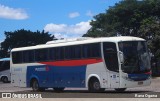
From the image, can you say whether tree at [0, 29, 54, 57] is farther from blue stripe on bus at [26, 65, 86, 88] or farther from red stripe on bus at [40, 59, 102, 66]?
red stripe on bus at [40, 59, 102, 66]

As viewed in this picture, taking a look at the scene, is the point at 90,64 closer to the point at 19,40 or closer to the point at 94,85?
the point at 94,85

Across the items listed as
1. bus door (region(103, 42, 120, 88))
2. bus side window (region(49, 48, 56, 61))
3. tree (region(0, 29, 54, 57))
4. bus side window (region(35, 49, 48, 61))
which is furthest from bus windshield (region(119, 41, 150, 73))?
tree (region(0, 29, 54, 57))

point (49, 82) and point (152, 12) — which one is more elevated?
point (152, 12)

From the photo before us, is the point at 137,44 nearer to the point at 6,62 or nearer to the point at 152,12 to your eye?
the point at 152,12

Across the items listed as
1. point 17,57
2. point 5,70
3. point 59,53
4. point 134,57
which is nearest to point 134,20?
point 5,70

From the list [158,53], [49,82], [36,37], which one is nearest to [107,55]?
[49,82]

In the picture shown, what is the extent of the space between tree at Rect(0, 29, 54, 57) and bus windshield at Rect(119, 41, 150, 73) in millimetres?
61974

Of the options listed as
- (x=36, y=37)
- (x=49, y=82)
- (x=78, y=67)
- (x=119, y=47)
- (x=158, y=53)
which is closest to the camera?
(x=119, y=47)

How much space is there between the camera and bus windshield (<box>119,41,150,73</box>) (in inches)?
840

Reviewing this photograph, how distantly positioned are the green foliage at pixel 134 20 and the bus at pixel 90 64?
65.1 ft

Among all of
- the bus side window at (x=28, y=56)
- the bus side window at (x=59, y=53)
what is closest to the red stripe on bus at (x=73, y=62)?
→ the bus side window at (x=59, y=53)

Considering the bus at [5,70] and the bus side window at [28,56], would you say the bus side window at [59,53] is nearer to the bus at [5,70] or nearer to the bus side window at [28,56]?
the bus side window at [28,56]

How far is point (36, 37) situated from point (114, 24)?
38.6 m

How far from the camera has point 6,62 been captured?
4819 cm
